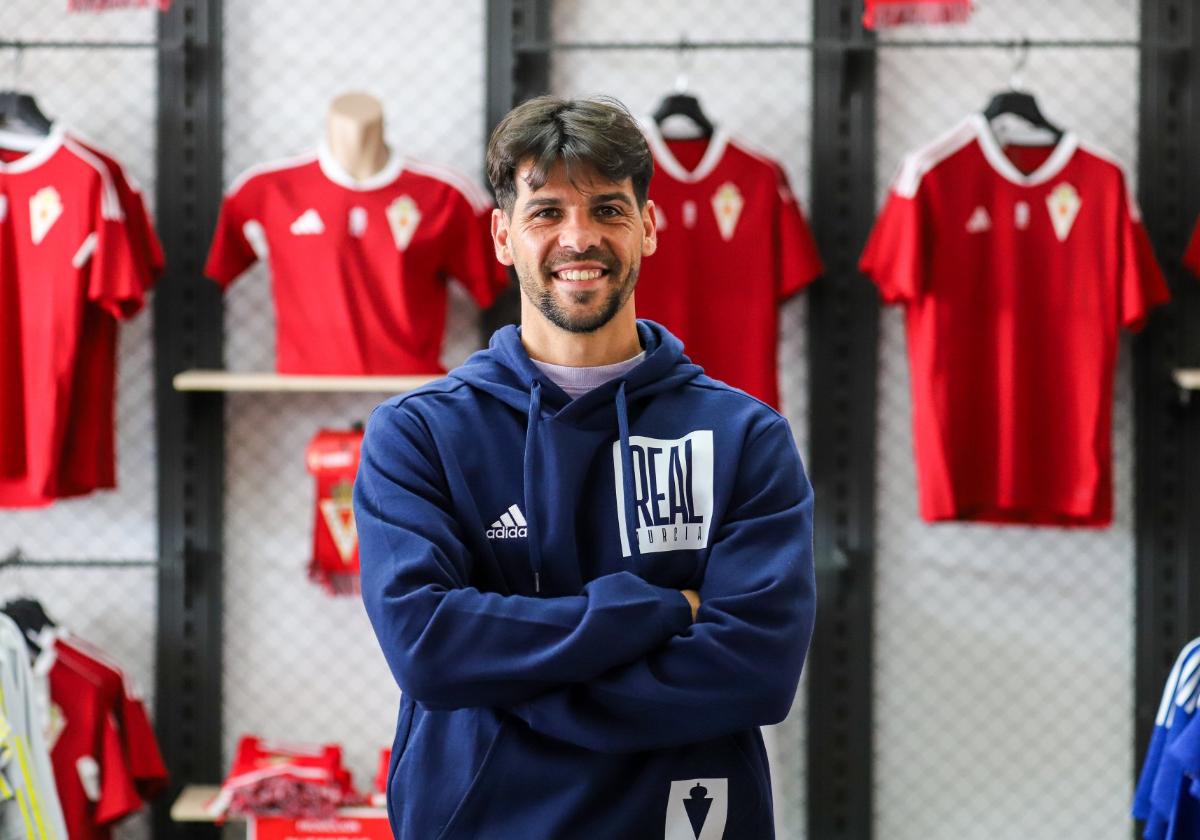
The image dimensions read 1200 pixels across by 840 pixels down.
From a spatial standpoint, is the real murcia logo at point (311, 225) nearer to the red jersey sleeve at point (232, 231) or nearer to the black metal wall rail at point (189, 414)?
the red jersey sleeve at point (232, 231)

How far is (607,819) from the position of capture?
1464mm

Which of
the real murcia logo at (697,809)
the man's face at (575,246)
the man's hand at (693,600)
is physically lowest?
the real murcia logo at (697,809)

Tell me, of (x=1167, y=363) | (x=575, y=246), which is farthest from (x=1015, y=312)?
(x=575, y=246)

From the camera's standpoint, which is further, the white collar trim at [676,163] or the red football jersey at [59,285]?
the white collar trim at [676,163]

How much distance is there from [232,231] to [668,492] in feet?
6.56

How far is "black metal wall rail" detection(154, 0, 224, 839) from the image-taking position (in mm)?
3371

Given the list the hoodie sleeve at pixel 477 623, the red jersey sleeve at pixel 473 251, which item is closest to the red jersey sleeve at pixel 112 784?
the red jersey sleeve at pixel 473 251

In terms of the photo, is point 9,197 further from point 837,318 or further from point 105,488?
point 837,318

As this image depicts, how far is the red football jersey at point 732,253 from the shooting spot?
321cm

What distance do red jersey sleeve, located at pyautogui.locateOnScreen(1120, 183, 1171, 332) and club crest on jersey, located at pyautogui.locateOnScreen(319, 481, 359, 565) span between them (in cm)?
196

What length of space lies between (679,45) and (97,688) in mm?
2105

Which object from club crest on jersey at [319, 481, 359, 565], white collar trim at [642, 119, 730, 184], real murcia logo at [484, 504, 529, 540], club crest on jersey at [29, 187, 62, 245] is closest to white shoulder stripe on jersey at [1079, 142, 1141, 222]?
white collar trim at [642, 119, 730, 184]

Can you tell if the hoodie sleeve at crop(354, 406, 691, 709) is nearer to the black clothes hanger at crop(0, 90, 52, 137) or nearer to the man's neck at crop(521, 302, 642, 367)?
the man's neck at crop(521, 302, 642, 367)

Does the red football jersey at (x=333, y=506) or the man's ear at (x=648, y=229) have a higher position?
the man's ear at (x=648, y=229)
